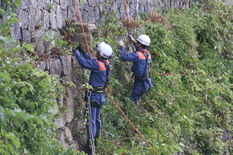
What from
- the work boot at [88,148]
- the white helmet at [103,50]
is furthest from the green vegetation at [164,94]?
the white helmet at [103,50]

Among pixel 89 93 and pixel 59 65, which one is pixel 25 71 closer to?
pixel 59 65

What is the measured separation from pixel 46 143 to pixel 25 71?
104 centimetres

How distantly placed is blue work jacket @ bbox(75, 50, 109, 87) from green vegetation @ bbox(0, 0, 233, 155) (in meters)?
0.51

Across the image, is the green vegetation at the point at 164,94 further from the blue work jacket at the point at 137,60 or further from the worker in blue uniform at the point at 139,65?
the blue work jacket at the point at 137,60

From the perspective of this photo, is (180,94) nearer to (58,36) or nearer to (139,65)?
(139,65)

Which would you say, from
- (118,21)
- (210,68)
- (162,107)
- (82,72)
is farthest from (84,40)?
(210,68)

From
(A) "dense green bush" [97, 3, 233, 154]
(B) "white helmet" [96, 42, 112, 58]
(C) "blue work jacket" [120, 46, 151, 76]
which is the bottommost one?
(A) "dense green bush" [97, 3, 233, 154]

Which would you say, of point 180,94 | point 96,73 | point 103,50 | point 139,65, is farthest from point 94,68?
point 180,94

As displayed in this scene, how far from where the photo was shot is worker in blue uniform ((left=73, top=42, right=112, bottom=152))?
6.04 meters

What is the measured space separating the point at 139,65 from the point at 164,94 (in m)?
1.77

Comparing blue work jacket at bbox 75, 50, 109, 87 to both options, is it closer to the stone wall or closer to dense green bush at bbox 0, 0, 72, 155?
the stone wall

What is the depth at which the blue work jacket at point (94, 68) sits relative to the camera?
236 inches

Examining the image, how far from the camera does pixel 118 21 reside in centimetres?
892

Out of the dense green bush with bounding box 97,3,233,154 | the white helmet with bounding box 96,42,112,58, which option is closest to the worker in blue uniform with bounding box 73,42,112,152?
the white helmet with bounding box 96,42,112,58
